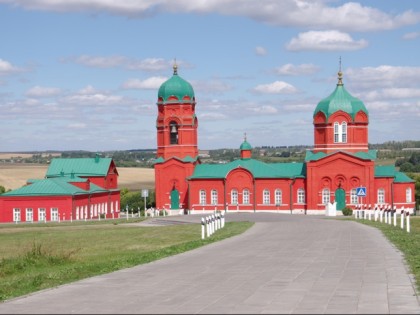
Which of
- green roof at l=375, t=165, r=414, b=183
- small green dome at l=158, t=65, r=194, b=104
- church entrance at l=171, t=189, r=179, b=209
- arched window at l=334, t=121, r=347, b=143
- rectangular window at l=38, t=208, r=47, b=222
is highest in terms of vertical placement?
small green dome at l=158, t=65, r=194, b=104

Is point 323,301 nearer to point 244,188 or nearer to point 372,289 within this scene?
point 372,289

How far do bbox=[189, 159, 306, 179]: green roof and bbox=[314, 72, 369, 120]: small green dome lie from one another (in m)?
6.04

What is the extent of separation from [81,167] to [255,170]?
21947 millimetres

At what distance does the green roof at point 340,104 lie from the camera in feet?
228

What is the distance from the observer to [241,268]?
17.5 meters

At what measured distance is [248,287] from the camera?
46.9 feet

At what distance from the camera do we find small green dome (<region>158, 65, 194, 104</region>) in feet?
246

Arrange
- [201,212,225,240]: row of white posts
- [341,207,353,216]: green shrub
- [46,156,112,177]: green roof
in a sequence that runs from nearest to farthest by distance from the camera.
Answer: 1. [201,212,225,240]: row of white posts
2. [341,207,353,216]: green shrub
3. [46,156,112,177]: green roof

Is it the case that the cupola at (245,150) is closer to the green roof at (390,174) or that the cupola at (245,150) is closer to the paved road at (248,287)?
the green roof at (390,174)

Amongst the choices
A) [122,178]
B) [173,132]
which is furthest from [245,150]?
[122,178]

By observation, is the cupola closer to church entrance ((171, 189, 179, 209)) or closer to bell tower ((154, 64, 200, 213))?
bell tower ((154, 64, 200, 213))

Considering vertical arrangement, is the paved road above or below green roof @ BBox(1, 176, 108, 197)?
below

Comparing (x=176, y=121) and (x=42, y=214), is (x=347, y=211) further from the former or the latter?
(x=42, y=214)

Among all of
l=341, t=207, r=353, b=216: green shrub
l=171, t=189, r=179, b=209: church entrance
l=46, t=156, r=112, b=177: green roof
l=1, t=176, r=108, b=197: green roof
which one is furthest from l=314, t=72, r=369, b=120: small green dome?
l=46, t=156, r=112, b=177: green roof
